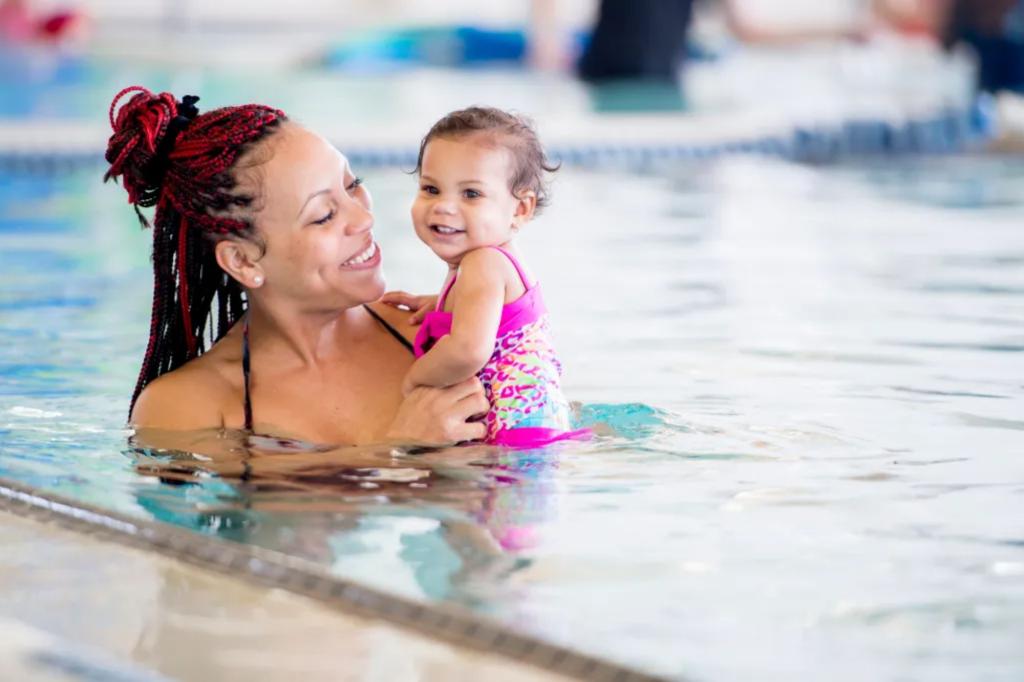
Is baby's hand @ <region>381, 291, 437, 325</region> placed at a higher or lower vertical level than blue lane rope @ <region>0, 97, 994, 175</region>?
lower

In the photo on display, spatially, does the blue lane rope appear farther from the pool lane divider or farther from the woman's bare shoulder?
the pool lane divider

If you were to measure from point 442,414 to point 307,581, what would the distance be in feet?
2.61

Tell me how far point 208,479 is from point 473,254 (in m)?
0.75

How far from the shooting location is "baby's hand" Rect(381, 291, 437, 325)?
151 inches

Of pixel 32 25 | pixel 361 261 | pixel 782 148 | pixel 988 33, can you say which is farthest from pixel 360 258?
pixel 32 25

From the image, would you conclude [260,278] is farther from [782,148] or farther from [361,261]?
[782,148]

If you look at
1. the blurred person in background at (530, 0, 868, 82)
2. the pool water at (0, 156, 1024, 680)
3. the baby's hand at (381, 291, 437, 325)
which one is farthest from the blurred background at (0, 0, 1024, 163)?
the baby's hand at (381, 291, 437, 325)

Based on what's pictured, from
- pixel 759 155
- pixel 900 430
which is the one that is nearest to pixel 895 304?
pixel 900 430

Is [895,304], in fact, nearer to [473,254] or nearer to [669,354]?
[669,354]

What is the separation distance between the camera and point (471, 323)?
339 cm

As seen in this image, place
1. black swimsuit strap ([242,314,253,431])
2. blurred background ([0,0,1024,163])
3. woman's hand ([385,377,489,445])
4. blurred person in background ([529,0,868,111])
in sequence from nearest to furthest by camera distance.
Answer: woman's hand ([385,377,489,445]), black swimsuit strap ([242,314,253,431]), blurred background ([0,0,1024,163]), blurred person in background ([529,0,868,111])

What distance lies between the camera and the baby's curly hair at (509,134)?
11.5ft

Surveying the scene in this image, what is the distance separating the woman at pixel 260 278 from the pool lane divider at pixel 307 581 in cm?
40

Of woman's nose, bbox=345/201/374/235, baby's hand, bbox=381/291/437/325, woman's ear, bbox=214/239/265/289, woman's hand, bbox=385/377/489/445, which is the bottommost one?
woman's hand, bbox=385/377/489/445
